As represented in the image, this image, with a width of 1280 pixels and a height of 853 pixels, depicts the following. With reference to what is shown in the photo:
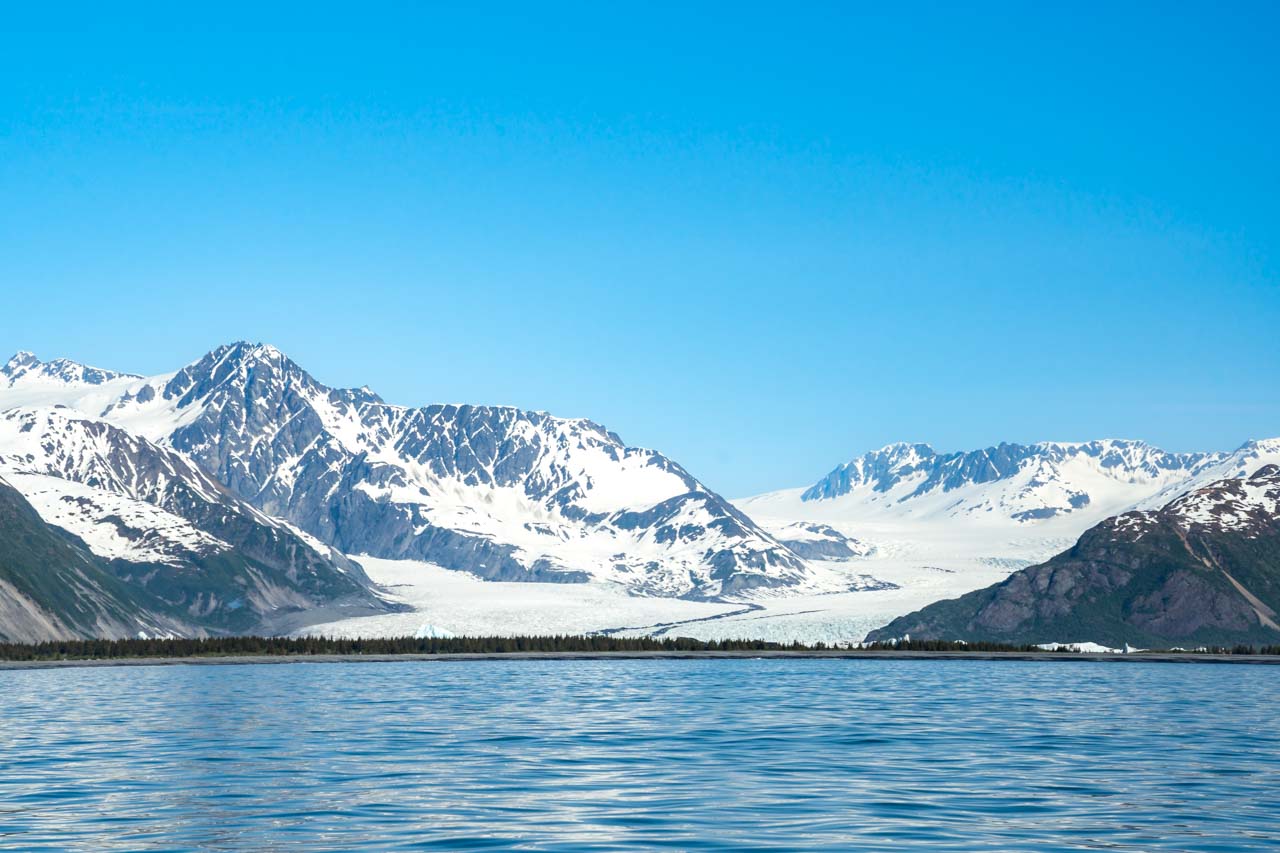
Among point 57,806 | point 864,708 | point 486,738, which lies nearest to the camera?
point 57,806

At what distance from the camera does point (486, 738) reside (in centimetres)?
8438

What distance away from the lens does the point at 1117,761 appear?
72.0 meters

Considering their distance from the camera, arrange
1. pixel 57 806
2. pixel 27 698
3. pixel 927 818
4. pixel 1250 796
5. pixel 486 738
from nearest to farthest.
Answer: pixel 927 818 < pixel 57 806 < pixel 1250 796 < pixel 486 738 < pixel 27 698

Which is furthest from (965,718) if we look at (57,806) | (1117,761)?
(57,806)

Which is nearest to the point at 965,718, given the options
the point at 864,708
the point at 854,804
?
the point at 864,708

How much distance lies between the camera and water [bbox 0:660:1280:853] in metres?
49.2

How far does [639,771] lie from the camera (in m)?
66.8

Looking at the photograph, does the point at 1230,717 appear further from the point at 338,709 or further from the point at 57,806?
the point at 57,806

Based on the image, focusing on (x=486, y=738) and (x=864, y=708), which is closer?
(x=486, y=738)

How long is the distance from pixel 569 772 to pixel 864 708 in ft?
153

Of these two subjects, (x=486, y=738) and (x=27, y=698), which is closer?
(x=486, y=738)

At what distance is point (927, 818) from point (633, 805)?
33.1ft

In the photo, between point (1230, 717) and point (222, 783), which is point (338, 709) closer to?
point (222, 783)

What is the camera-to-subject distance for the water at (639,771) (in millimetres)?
49250
